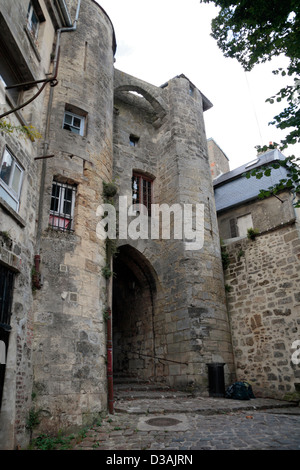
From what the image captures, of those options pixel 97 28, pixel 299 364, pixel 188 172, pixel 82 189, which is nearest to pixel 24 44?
pixel 82 189

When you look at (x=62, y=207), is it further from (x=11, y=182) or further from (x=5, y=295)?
(x=5, y=295)

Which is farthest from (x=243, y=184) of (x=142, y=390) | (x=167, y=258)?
(x=142, y=390)

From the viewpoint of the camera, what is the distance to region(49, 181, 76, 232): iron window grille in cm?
731

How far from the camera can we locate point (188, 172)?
11.5 m

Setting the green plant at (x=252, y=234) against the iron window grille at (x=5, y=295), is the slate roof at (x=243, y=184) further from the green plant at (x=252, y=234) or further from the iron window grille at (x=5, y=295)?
the iron window grille at (x=5, y=295)

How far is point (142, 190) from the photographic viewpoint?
11758 millimetres

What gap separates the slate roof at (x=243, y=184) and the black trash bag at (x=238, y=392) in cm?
737

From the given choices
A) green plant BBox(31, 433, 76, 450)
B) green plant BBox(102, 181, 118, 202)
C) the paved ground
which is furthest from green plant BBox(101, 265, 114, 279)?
green plant BBox(31, 433, 76, 450)

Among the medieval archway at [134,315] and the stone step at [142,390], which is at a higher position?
the medieval archway at [134,315]

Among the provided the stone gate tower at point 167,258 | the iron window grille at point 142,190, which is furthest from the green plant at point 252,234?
the iron window grille at point 142,190

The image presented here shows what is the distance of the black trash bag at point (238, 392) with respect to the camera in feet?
27.1

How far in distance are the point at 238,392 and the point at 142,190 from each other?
6.90 m

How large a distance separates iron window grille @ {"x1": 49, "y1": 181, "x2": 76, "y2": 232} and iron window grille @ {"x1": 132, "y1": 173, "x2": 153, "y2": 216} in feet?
12.2

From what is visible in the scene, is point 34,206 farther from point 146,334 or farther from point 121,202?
point 146,334
